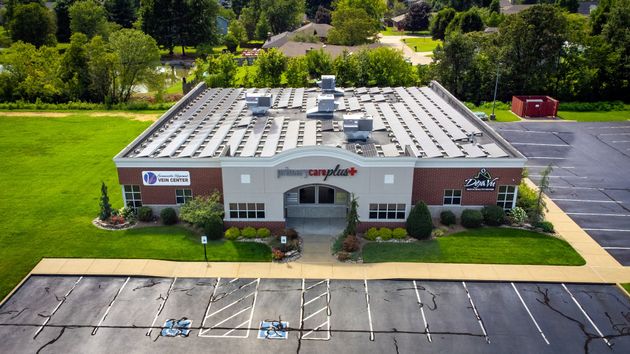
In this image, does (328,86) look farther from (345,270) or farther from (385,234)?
(345,270)

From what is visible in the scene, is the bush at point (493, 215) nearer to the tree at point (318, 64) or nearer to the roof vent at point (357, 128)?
the roof vent at point (357, 128)

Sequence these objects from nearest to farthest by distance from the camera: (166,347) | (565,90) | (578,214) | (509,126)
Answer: (166,347) → (578,214) → (509,126) → (565,90)

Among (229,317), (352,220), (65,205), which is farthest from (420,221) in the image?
(65,205)

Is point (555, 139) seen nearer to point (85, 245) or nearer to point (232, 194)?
point (232, 194)

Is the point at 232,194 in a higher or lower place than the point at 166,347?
higher

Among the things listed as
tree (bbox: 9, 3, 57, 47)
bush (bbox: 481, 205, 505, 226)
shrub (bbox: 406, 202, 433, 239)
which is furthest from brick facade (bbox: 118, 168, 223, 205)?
tree (bbox: 9, 3, 57, 47)

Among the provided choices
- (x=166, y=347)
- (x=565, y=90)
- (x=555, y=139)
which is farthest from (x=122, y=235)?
A: (x=565, y=90)

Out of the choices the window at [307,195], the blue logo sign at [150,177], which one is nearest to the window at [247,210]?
the window at [307,195]
